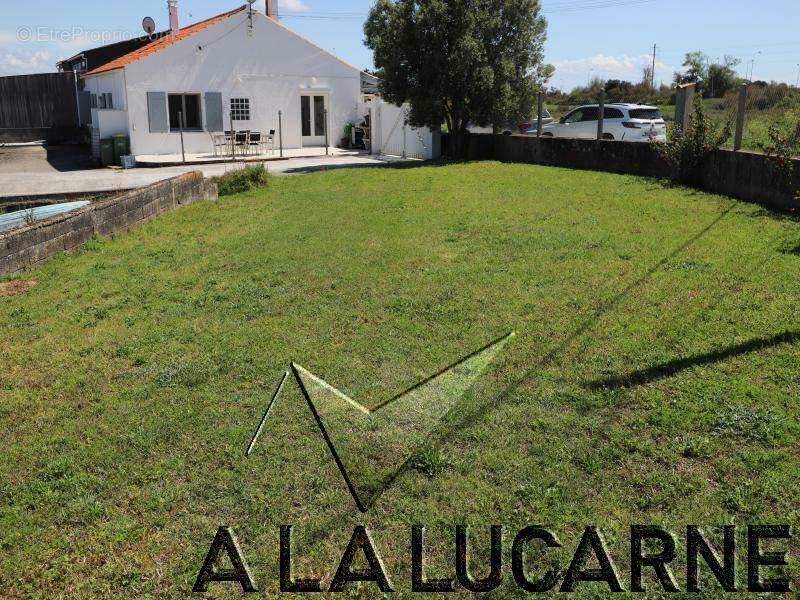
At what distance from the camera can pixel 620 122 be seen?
1961cm

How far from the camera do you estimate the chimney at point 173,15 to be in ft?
87.6

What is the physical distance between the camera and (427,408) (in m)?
4.40

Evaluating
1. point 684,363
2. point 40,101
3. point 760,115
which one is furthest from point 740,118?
point 40,101

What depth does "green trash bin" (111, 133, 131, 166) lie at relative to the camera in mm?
23125

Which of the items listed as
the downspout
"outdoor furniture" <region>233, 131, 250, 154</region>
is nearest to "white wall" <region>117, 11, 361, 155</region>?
"outdoor furniture" <region>233, 131, 250, 154</region>

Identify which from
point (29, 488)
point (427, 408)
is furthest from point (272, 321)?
point (29, 488)

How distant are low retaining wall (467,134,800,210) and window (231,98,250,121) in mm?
9691

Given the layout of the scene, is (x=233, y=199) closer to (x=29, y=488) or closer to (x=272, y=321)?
(x=272, y=321)

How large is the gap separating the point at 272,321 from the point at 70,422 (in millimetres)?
2069

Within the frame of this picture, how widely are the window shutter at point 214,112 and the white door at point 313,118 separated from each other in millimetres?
3451

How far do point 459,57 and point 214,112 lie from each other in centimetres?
1037

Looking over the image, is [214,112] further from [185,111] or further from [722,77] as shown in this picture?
[722,77]

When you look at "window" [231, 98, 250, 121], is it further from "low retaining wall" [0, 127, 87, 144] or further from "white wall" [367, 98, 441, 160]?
"low retaining wall" [0, 127, 87, 144]

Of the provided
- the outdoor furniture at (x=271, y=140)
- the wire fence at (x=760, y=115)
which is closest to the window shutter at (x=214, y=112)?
the outdoor furniture at (x=271, y=140)
